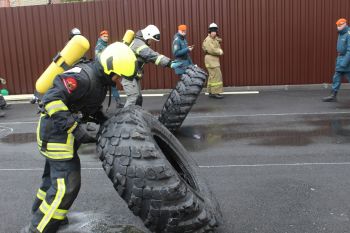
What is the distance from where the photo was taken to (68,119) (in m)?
3.36

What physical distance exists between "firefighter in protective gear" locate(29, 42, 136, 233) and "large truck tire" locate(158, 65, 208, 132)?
341 centimetres

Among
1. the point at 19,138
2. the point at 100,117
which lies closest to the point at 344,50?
the point at 19,138

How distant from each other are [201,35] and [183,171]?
28.9 feet

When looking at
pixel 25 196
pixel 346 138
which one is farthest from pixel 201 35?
pixel 25 196

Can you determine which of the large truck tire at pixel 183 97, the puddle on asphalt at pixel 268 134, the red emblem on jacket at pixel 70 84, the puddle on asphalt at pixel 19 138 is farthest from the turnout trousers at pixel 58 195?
the puddle on asphalt at pixel 19 138

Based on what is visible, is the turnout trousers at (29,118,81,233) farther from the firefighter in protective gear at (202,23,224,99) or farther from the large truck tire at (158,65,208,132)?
the firefighter in protective gear at (202,23,224,99)

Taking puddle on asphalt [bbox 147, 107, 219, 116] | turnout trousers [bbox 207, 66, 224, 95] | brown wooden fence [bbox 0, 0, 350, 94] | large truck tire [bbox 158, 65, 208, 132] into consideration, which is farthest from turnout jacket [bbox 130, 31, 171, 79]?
brown wooden fence [bbox 0, 0, 350, 94]

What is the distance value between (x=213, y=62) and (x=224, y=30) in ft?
5.03

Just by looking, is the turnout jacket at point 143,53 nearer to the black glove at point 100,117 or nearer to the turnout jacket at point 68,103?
the black glove at point 100,117

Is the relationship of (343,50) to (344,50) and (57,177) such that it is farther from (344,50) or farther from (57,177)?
(57,177)

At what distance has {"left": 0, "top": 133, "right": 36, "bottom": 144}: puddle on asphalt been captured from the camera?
25.8 feet

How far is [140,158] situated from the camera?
3.04 meters

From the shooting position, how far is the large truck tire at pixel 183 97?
7.03 metres

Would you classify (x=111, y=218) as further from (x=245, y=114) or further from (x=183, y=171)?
(x=245, y=114)
